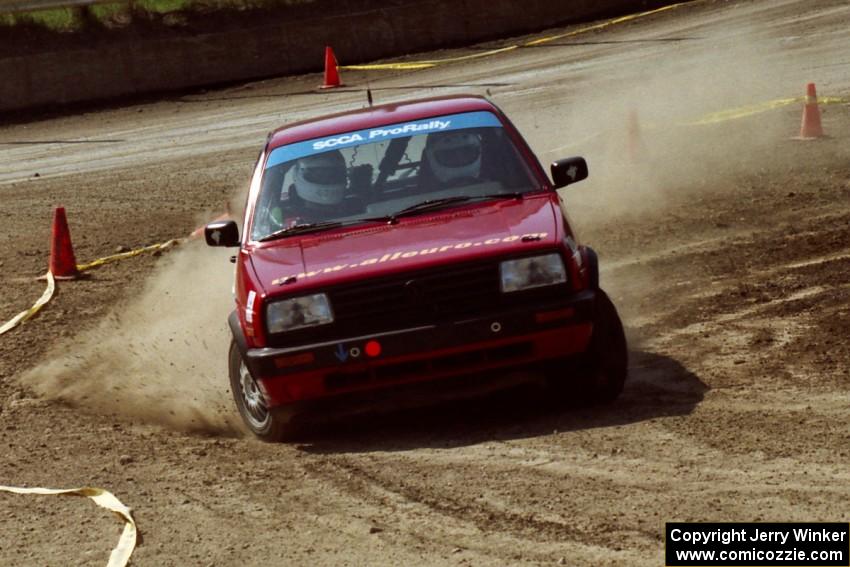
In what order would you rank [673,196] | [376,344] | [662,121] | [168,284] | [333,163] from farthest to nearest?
1. [662,121]
2. [673,196]
3. [168,284]
4. [333,163]
5. [376,344]

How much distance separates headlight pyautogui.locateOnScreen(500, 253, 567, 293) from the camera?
7246 millimetres

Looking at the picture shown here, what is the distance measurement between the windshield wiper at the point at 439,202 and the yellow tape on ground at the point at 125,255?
631cm

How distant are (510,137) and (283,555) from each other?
352cm

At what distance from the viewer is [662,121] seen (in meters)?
18.3

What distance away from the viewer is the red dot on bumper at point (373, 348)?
23.5ft

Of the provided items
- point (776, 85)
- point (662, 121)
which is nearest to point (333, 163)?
point (662, 121)

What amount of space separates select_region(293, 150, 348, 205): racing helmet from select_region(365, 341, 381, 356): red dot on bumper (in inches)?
49.3

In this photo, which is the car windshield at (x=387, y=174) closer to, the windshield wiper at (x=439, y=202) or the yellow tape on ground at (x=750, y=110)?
the windshield wiper at (x=439, y=202)

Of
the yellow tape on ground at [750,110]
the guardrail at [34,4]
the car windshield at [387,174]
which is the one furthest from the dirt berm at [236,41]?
the car windshield at [387,174]

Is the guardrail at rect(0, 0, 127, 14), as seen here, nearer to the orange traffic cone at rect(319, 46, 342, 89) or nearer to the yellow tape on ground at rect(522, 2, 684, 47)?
the orange traffic cone at rect(319, 46, 342, 89)

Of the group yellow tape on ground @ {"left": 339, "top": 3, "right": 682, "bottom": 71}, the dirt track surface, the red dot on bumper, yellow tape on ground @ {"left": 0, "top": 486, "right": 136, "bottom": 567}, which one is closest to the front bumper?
the red dot on bumper

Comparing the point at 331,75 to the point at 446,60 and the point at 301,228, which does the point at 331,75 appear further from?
the point at 301,228

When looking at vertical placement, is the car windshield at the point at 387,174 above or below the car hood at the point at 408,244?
above

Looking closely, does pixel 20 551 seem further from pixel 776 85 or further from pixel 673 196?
pixel 776 85
